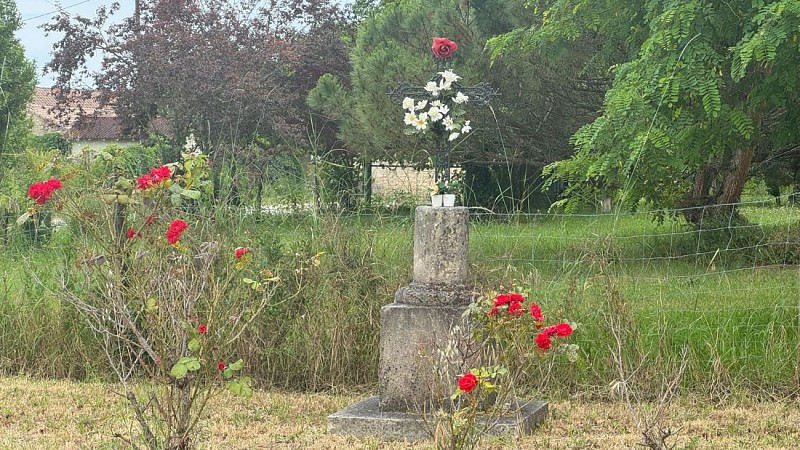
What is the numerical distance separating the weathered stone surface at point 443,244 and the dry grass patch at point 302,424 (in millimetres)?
1003

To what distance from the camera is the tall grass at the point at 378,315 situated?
6660 millimetres

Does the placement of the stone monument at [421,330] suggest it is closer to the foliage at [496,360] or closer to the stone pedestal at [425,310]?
the stone pedestal at [425,310]

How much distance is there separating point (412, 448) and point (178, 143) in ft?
45.1

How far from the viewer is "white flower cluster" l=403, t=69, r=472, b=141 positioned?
620 centimetres

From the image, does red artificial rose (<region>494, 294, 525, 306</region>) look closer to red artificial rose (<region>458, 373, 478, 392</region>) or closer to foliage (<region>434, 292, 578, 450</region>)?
foliage (<region>434, 292, 578, 450</region>)

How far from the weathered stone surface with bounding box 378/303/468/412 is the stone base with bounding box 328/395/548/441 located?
115 millimetres

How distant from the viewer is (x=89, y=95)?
67.0 ft

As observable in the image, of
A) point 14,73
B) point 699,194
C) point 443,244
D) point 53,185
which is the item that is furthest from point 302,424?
point 14,73

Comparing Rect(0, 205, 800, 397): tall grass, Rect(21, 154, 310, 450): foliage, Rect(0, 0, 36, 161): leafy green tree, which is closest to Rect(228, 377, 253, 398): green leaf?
Rect(21, 154, 310, 450): foliage

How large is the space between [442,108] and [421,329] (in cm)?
141

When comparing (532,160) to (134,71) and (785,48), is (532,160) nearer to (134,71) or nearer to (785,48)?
Answer: (785,48)

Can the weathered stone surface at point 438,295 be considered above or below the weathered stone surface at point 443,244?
below

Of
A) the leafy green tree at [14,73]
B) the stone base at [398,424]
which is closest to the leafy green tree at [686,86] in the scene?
the stone base at [398,424]

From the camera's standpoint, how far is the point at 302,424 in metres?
5.93
